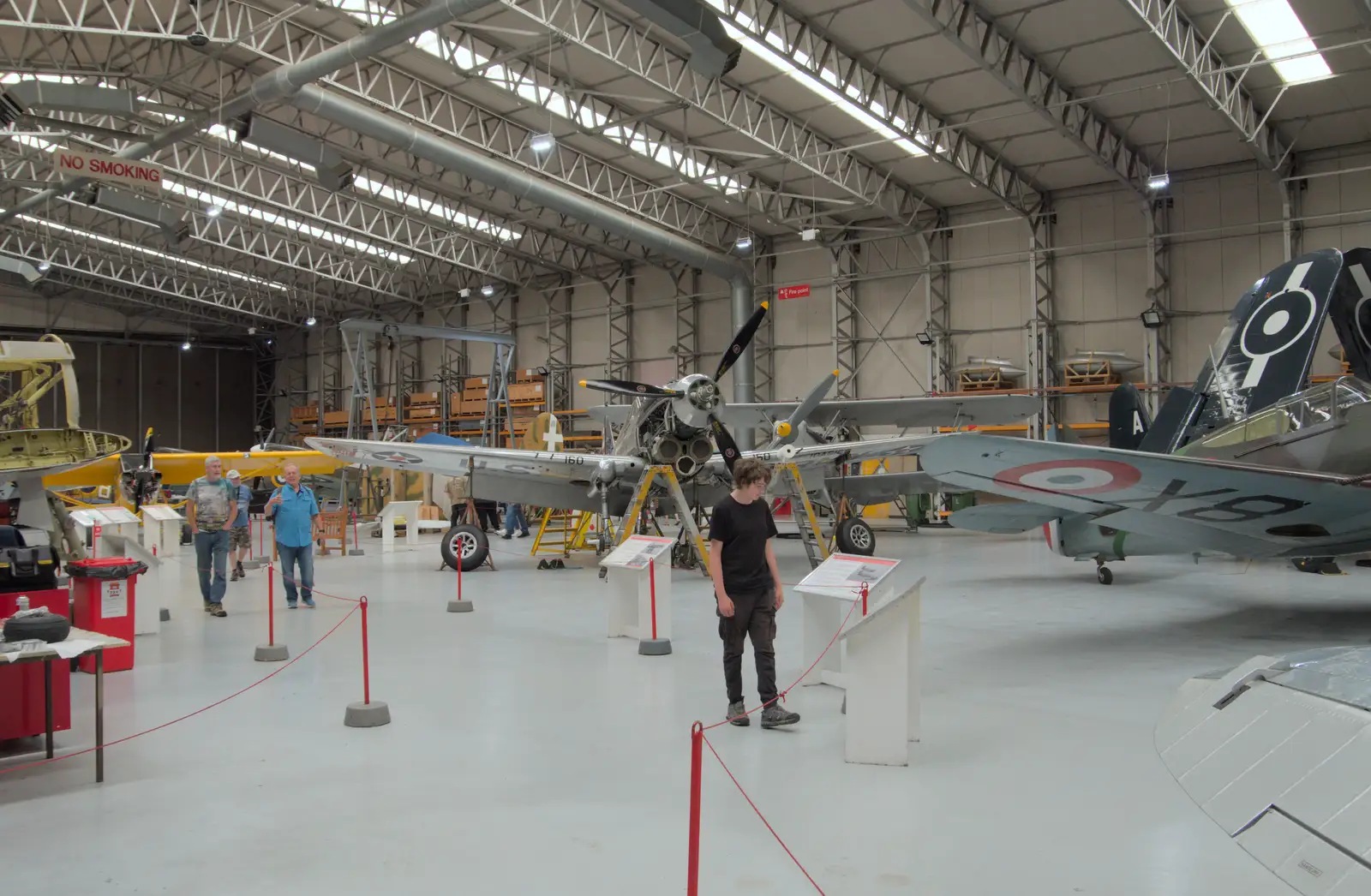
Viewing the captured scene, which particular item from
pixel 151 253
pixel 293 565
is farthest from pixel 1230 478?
pixel 151 253

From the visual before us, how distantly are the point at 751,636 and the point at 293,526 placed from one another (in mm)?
6177

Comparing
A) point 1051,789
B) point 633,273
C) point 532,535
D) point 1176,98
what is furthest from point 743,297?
point 1051,789

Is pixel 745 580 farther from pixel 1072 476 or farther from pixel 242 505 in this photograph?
pixel 242 505

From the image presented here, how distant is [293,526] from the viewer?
9.45 meters

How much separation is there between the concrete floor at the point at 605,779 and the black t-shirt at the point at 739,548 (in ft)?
2.71

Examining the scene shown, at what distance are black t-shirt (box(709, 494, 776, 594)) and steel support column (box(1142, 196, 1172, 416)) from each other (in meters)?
17.6

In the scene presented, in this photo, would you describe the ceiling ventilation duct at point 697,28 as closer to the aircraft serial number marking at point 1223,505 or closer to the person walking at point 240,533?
the person walking at point 240,533

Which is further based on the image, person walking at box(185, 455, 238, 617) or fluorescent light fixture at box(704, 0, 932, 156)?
fluorescent light fixture at box(704, 0, 932, 156)

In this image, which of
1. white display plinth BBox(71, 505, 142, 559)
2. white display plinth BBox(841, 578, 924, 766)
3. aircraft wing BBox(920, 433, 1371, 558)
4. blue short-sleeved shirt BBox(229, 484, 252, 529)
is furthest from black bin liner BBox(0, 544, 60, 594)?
aircraft wing BBox(920, 433, 1371, 558)

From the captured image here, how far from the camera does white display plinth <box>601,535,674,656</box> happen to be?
24.9 ft

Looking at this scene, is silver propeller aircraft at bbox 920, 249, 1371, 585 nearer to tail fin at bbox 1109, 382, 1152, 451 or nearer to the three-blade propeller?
the three-blade propeller

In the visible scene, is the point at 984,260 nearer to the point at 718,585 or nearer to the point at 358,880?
the point at 718,585

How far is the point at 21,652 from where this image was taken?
3.97 metres

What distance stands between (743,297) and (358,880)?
22.8m
